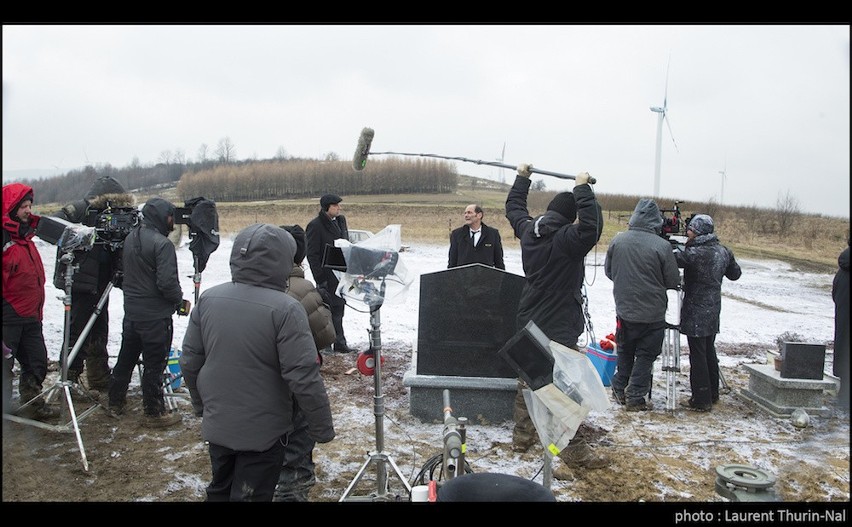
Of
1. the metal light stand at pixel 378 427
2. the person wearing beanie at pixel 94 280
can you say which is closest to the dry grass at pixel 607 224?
the person wearing beanie at pixel 94 280

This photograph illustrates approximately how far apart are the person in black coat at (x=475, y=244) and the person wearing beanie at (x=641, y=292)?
1.56m

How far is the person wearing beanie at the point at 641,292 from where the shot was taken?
20.5 ft

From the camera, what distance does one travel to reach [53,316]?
30.5 feet

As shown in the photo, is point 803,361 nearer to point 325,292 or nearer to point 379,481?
point 379,481

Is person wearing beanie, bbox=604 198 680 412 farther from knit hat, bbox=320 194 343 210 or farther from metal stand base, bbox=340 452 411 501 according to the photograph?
knit hat, bbox=320 194 343 210

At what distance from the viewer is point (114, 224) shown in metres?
5.96

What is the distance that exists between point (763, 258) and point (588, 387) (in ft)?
75.7

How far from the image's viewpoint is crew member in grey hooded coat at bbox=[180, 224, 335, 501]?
3.14 m

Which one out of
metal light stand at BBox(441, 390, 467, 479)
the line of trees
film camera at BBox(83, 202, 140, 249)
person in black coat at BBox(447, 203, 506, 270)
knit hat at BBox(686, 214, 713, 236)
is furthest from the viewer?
the line of trees

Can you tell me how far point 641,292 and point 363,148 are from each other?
3454 millimetres

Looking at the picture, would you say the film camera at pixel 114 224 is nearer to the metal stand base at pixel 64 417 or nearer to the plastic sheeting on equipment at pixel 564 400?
the metal stand base at pixel 64 417

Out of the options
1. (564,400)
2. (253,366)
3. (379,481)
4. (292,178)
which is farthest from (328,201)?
(292,178)

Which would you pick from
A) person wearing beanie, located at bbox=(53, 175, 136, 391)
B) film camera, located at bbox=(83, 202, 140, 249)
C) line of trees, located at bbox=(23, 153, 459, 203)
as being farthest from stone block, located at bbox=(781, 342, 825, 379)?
line of trees, located at bbox=(23, 153, 459, 203)

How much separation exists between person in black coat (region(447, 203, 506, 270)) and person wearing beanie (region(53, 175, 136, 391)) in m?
3.83
